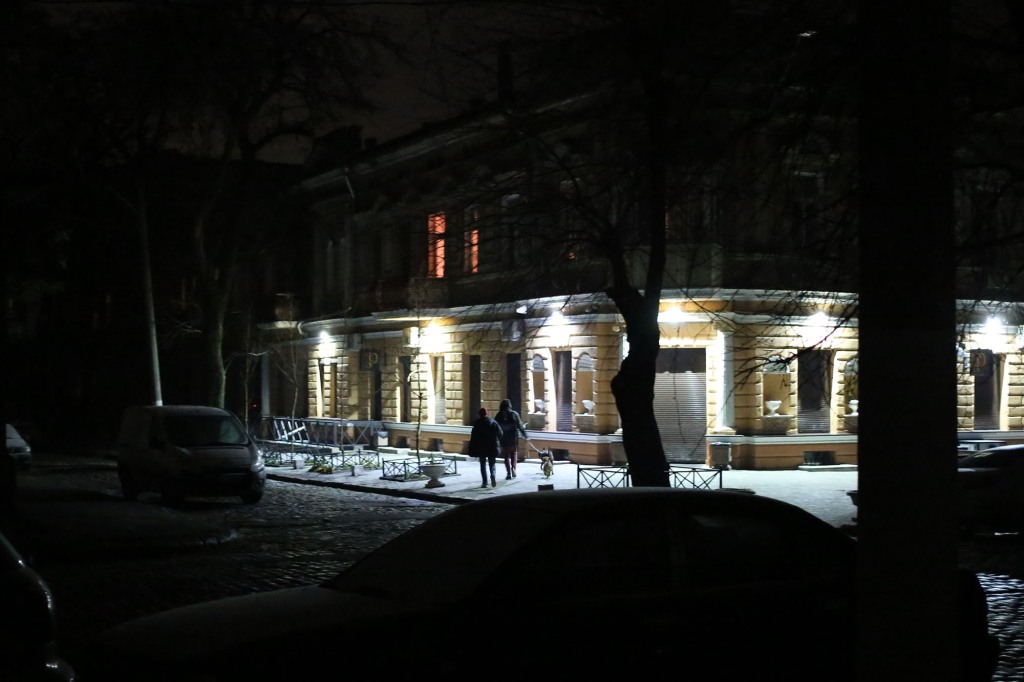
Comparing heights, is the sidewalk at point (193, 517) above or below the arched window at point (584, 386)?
below

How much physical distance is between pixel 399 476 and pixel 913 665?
26.1 meters

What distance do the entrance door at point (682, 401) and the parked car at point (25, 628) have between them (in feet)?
80.7

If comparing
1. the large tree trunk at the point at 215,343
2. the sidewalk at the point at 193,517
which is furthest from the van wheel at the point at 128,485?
the large tree trunk at the point at 215,343

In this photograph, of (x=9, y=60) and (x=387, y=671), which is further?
(x=9, y=60)

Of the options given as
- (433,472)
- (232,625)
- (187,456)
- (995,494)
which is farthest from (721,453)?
(232,625)

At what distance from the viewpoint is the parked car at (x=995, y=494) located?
58.9 feet

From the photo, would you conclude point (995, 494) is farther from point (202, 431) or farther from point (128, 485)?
point (128, 485)

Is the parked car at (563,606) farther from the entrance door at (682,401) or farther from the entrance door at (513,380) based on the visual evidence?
the entrance door at (513,380)

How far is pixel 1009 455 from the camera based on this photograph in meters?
18.5

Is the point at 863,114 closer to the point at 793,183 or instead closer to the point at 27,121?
the point at 793,183

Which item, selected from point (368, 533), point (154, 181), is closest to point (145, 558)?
point (368, 533)

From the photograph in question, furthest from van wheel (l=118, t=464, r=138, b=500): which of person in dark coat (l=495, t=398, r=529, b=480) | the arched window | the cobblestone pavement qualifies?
the arched window

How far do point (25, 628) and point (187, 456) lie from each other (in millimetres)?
17461

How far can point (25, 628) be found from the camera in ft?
20.2
